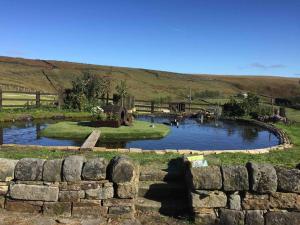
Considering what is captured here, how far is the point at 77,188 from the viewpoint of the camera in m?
6.95

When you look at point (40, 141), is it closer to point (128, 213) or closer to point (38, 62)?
point (128, 213)

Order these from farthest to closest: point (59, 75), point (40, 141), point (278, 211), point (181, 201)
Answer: point (59, 75) < point (40, 141) < point (181, 201) < point (278, 211)

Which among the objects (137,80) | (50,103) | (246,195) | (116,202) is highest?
(137,80)

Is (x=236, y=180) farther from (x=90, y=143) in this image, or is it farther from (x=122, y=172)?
(x=90, y=143)

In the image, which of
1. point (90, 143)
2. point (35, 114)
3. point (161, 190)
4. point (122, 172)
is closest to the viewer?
point (122, 172)

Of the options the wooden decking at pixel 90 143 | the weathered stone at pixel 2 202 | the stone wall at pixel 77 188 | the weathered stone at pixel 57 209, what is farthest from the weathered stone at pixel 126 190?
→ the wooden decking at pixel 90 143

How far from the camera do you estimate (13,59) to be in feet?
275

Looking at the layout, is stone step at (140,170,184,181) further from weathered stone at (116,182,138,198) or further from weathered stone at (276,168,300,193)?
weathered stone at (276,168,300,193)

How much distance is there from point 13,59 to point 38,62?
16.7 ft

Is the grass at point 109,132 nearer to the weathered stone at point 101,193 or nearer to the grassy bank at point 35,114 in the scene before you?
the grassy bank at point 35,114

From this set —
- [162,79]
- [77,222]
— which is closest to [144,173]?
[77,222]

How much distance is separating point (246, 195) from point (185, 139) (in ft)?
32.9

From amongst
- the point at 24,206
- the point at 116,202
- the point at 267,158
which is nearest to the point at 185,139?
the point at 267,158

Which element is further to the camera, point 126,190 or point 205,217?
point 126,190
